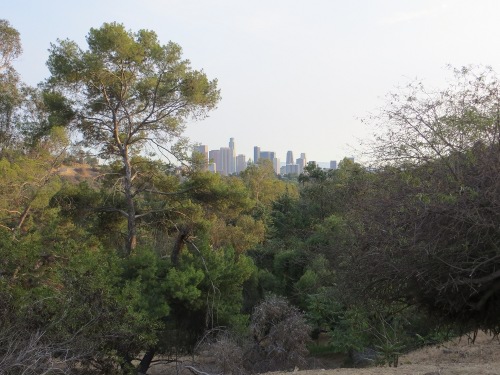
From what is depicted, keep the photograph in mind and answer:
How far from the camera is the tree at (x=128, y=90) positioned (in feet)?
63.7

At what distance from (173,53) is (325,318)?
11659mm

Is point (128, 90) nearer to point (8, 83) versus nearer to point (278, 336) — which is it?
point (278, 336)

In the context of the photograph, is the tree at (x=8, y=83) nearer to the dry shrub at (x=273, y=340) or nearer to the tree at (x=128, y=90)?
the tree at (x=128, y=90)

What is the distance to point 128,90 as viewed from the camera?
66.1ft

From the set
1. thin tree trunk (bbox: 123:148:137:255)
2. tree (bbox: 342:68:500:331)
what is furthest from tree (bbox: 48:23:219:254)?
tree (bbox: 342:68:500:331)

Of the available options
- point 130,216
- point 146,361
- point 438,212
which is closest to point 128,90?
point 130,216

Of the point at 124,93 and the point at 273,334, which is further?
the point at 124,93

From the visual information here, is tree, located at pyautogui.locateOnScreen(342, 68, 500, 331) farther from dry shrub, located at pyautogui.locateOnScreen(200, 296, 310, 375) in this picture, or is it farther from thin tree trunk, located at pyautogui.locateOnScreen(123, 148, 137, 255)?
thin tree trunk, located at pyautogui.locateOnScreen(123, 148, 137, 255)

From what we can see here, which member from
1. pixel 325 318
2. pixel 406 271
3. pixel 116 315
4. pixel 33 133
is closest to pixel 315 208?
pixel 325 318

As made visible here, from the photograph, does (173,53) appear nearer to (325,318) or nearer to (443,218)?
(325,318)

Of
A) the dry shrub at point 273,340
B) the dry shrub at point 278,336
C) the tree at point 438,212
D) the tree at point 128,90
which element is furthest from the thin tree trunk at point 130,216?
the tree at point 438,212

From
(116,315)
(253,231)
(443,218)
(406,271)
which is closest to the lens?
(443,218)

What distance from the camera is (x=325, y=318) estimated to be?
2342 cm

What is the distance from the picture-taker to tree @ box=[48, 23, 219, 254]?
63.7 ft
